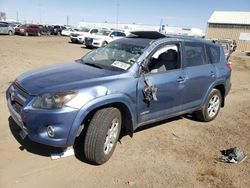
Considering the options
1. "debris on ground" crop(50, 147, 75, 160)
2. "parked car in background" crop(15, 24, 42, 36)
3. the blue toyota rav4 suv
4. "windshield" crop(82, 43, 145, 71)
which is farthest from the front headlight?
"parked car in background" crop(15, 24, 42, 36)

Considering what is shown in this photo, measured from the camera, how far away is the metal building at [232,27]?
167 ft

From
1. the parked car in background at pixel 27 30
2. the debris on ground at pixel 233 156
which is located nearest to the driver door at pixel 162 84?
the debris on ground at pixel 233 156

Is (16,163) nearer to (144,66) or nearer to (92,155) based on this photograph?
(92,155)

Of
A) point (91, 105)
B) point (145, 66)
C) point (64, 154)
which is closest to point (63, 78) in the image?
point (91, 105)

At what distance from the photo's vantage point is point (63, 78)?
4.41 metres

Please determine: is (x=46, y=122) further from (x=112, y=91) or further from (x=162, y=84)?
(x=162, y=84)

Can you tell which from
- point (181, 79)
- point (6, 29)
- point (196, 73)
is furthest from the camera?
point (6, 29)

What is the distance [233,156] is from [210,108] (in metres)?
1.91

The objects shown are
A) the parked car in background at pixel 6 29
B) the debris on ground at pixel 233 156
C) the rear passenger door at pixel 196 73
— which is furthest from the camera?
the parked car in background at pixel 6 29

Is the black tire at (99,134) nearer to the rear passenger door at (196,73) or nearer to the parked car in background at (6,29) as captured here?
the rear passenger door at (196,73)

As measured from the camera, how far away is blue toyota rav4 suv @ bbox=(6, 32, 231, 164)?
13.0 ft

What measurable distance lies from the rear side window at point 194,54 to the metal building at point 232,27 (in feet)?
156

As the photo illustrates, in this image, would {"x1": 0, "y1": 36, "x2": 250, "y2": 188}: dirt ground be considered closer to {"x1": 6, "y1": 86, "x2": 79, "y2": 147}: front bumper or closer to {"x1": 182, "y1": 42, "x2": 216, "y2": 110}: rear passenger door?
{"x1": 6, "y1": 86, "x2": 79, "y2": 147}: front bumper

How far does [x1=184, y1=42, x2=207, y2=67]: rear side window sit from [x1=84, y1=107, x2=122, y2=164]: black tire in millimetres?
Result: 2083
